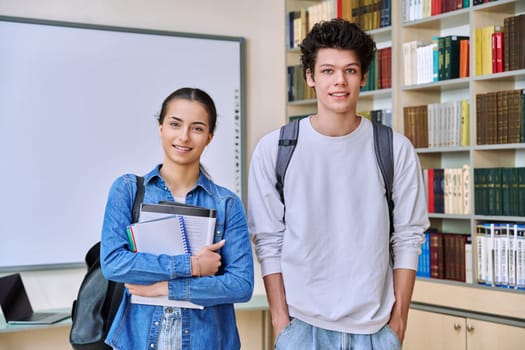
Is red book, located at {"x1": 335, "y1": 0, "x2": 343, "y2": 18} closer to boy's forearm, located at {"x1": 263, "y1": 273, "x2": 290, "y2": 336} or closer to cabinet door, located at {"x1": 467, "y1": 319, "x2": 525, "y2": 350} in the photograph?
cabinet door, located at {"x1": 467, "y1": 319, "x2": 525, "y2": 350}

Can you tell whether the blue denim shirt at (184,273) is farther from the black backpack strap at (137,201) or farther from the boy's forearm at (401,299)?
the boy's forearm at (401,299)

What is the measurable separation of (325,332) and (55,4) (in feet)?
8.95

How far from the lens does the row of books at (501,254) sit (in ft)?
11.0

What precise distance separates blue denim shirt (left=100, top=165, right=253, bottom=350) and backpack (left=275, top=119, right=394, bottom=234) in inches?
5.4

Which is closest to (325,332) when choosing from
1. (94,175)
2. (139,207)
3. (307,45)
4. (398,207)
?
(398,207)

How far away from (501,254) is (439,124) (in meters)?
0.75

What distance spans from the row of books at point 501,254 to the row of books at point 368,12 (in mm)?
1274

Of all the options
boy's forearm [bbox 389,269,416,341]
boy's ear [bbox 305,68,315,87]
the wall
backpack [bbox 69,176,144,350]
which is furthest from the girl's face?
the wall

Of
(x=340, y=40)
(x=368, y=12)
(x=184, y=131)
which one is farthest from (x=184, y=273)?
(x=368, y=12)

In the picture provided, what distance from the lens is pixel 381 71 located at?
4066mm

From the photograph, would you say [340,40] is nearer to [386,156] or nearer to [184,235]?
[386,156]

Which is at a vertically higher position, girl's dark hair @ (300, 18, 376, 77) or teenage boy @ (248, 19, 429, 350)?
girl's dark hair @ (300, 18, 376, 77)

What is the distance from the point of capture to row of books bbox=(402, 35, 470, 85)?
367cm

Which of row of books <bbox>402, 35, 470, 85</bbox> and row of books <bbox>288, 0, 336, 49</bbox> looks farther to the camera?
row of books <bbox>288, 0, 336, 49</bbox>
